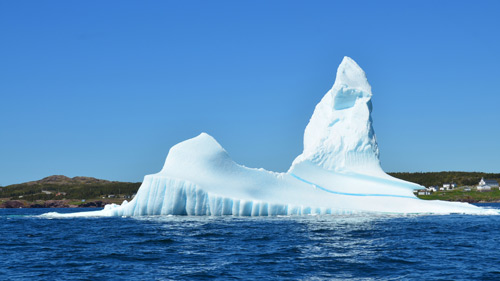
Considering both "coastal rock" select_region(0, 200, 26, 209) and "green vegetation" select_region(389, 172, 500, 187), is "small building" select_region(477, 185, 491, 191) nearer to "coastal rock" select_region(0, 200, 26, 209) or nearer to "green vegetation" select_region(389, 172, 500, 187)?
"green vegetation" select_region(389, 172, 500, 187)

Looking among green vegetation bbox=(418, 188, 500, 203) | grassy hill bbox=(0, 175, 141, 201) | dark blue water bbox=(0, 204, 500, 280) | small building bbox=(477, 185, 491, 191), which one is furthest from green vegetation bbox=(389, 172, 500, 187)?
dark blue water bbox=(0, 204, 500, 280)

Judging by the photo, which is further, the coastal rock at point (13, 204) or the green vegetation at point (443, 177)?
the green vegetation at point (443, 177)

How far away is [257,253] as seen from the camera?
1897 cm

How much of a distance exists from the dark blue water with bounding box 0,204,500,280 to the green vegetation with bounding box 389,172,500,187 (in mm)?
124784

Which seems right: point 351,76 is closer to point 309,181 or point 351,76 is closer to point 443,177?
point 309,181

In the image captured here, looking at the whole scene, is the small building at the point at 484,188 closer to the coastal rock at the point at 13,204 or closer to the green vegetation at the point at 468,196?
the green vegetation at the point at 468,196

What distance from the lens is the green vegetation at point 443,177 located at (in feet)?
483

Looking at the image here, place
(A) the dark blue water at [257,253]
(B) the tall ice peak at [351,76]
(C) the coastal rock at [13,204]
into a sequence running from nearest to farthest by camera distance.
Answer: (A) the dark blue water at [257,253] < (B) the tall ice peak at [351,76] < (C) the coastal rock at [13,204]

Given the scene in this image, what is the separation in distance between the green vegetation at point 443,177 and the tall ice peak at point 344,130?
102 m

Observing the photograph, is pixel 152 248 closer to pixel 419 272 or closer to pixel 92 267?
pixel 92 267

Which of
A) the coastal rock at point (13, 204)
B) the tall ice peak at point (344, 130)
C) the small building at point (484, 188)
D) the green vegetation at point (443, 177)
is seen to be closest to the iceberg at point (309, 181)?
the tall ice peak at point (344, 130)

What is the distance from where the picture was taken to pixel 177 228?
92.9 ft

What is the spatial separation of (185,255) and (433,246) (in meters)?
9.76

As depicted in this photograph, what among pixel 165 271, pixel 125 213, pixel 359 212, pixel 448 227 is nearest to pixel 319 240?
pixel 165 271
